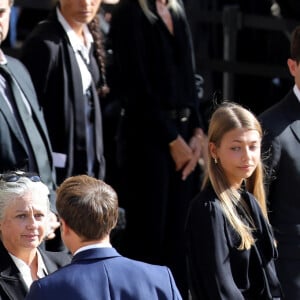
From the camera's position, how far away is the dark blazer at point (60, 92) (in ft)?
18.7

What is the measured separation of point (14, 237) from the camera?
457 centimetres

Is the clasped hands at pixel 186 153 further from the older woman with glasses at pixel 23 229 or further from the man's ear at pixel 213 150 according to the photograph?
the older woman with glasses at pixel 23 229

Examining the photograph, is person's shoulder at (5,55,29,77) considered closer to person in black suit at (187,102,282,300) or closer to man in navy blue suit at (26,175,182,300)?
person in black suit at (187,102,282,300)

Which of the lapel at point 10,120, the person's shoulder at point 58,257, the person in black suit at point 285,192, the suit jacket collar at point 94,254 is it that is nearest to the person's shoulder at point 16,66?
the lapel at point 10,120

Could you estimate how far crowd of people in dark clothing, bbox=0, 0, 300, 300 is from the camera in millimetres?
4566

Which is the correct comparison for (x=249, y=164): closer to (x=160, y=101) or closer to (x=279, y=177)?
(x=279, y=177)

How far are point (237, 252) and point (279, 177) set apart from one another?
663 millimetres

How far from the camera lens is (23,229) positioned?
456 cm

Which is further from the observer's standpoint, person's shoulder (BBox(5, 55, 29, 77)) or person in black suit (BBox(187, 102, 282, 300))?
person's shoulder (BBox(5, 55, 29, 77))

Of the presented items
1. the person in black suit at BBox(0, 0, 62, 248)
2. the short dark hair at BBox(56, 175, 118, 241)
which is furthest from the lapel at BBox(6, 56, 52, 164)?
the short dark hair at BBox(56, 175, 118, 241)

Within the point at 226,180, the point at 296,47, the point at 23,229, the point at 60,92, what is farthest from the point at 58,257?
the point at 296,47

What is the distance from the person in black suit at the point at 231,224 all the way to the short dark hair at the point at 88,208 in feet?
2.44

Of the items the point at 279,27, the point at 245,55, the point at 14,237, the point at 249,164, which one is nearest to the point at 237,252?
the point at 249,164

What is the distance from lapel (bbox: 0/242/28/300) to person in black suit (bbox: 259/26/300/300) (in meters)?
1.27
